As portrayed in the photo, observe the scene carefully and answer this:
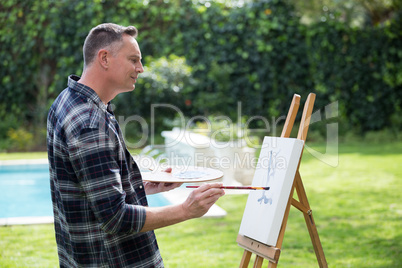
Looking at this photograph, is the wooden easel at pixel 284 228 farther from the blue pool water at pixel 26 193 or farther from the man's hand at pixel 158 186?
the blue pool water at pixel 26 193

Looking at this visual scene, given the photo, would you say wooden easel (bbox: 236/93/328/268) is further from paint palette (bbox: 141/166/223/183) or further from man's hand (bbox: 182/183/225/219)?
man's hand (bbox: 182/183/225/219)

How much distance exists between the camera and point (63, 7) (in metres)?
8.92

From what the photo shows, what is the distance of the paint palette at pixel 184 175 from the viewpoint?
1.85m

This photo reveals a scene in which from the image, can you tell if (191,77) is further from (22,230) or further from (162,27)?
(22,230)

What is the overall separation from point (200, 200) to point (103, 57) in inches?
23.3

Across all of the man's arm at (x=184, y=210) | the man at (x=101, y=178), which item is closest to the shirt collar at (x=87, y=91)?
the man at (x=101, y=178)

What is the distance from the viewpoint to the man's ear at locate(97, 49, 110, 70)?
5.10 ft

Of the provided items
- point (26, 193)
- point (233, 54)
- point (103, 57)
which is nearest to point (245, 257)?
point (103, 57)

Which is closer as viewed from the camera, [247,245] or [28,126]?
[247,245]

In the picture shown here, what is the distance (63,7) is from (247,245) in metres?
7.83

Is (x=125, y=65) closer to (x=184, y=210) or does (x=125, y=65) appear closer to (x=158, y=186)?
(x=184, y=210)

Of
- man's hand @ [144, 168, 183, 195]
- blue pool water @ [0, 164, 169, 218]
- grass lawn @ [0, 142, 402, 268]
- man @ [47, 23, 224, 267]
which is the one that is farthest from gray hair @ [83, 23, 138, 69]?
blue pool water @ [0, 164, 169, 218]

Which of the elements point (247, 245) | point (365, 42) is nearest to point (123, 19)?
point (365, 42)

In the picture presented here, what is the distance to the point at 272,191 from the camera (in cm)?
223
